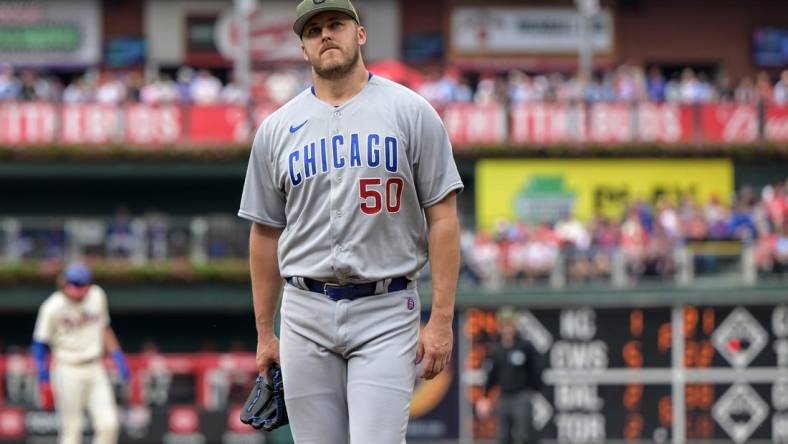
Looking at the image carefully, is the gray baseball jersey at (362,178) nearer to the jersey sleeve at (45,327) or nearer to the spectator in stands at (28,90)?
the jersey sleeve at (45,327)

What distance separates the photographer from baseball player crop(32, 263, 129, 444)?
14195 millimetres

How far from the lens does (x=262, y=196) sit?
20.3 feet

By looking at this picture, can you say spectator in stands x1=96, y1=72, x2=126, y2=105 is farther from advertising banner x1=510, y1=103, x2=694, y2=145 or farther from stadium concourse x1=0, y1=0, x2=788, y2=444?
advertising banner x1=510, y1=103, x2=694, y2=145

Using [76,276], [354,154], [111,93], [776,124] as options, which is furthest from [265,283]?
[776,124]

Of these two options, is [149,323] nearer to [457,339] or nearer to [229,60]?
[229,60]

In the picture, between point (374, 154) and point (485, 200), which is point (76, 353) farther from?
Answer: point (485, 200)

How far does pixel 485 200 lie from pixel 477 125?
1.62m

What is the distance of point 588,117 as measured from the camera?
29938 millimetres

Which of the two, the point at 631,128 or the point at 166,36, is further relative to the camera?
the point at 166,36

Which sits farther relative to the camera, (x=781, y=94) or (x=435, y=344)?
(x=781, y=94)

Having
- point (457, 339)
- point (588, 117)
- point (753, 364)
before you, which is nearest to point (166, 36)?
point (588, 117)

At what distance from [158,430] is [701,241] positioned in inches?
320

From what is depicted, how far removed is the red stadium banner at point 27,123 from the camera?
95.5 ft

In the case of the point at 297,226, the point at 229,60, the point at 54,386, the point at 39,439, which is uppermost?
the point at 229,60
